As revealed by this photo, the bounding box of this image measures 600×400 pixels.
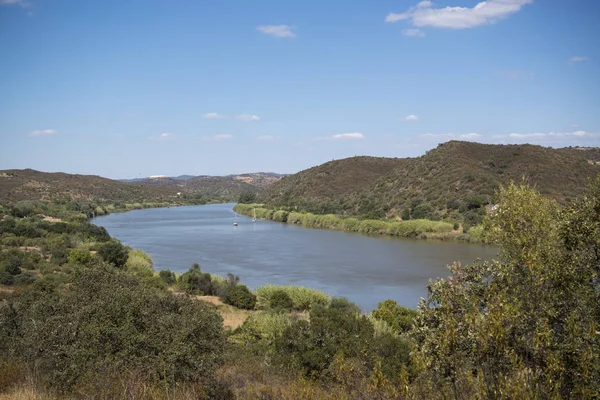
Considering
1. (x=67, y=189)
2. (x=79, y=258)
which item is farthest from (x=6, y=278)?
(x=67, y=189)

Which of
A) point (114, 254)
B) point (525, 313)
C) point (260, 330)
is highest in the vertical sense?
point (525, 313)

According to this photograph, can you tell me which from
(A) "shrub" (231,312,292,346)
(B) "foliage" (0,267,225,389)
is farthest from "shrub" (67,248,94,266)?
(B) "foliage" (0,267,225,389)

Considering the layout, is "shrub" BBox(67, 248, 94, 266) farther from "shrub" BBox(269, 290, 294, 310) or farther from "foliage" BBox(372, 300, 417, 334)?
"foliage" BBox(372, 300, 417, 334)

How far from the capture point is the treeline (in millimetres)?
4566

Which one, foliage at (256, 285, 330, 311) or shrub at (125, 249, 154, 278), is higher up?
shrub at (125, 249, 154, 278)

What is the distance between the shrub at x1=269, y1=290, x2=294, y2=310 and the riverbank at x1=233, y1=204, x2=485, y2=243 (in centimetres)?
1992

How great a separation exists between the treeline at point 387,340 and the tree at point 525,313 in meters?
0.02

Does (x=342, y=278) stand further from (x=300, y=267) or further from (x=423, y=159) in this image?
(x=423, y=159)

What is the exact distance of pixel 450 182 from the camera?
69.0 metres

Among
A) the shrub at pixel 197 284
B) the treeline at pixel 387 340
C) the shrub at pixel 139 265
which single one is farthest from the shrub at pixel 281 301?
the treeline at pixel 387 340

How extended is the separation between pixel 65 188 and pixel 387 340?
364 feet

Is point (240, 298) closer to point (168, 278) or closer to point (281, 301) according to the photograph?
point (281, 301)

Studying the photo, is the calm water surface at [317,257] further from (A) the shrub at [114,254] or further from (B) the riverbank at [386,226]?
(A) the shrub at [114,254]

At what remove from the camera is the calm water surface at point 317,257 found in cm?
3334
